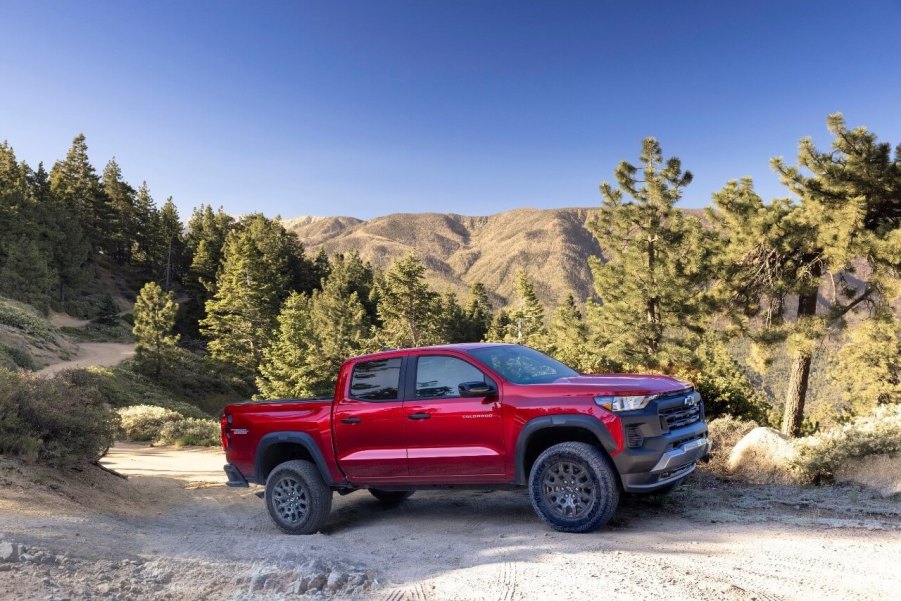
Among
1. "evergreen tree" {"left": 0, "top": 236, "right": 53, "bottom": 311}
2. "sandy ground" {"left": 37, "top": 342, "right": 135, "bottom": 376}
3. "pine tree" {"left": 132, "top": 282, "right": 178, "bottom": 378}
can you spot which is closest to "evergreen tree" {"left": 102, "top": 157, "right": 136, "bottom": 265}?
"evergreen tree" {"left": 0, "top": 236, "right": 53, "bottom": 311}

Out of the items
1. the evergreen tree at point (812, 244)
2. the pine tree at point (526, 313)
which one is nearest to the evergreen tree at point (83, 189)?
the pine tree at point (526, 313)

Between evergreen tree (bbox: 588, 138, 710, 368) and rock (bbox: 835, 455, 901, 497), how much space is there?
14.3m

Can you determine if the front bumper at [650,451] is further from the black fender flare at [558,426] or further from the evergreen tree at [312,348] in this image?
the evergreen tree at [312,348]

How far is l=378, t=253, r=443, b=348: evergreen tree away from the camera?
166 ft

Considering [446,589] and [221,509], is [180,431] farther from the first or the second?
[446,589]

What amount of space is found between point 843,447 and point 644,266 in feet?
54.2

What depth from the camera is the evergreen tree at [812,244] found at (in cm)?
1445

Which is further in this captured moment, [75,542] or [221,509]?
[221,509]

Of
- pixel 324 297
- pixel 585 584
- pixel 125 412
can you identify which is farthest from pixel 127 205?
pixel 585 584

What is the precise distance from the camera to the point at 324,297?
176 feet

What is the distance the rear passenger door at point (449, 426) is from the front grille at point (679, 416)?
5.03 feet

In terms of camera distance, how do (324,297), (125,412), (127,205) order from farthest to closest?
(127,205), (324,297), (125,412)

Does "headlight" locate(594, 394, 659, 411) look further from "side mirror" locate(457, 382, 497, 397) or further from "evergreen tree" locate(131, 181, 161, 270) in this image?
"evergreen tree" locate(131, 181, 161, 270)

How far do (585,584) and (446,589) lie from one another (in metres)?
1.00
